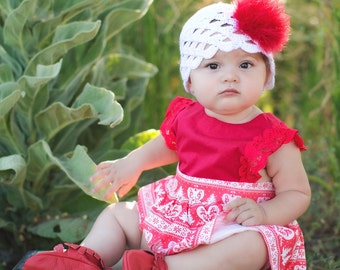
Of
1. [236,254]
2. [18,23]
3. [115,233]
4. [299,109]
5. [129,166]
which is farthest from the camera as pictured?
[299,109]

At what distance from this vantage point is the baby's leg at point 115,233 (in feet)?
6.79

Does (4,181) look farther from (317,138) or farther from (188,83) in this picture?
(317,138)

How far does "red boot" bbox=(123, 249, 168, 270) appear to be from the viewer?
73.4 inches

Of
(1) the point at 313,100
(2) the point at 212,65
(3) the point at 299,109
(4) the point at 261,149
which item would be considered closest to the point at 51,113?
(2) the point at 212,65

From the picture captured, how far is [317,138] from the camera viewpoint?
12.6 ft

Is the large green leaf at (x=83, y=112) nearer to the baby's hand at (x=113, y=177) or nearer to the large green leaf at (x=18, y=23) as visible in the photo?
the baby's hand at (x=113, y=177)

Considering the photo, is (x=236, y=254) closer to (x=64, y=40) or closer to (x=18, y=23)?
(x=64, y=40)

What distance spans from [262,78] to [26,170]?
89 cm

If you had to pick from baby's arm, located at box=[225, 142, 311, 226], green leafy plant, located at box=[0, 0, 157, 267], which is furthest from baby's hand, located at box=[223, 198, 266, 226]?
green leafy plant, located at box=[0, 0, 157, 267]

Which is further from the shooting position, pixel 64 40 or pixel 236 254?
pixel 64 40

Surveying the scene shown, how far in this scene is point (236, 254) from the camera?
185cm

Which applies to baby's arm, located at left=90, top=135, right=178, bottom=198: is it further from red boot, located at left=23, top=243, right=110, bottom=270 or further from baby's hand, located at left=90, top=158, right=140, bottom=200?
red boot, located at left=23, top=243, right=110, bottom=270

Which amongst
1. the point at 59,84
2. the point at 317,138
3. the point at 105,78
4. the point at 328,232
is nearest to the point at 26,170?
the point at 59,84

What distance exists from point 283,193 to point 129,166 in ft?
1.62
